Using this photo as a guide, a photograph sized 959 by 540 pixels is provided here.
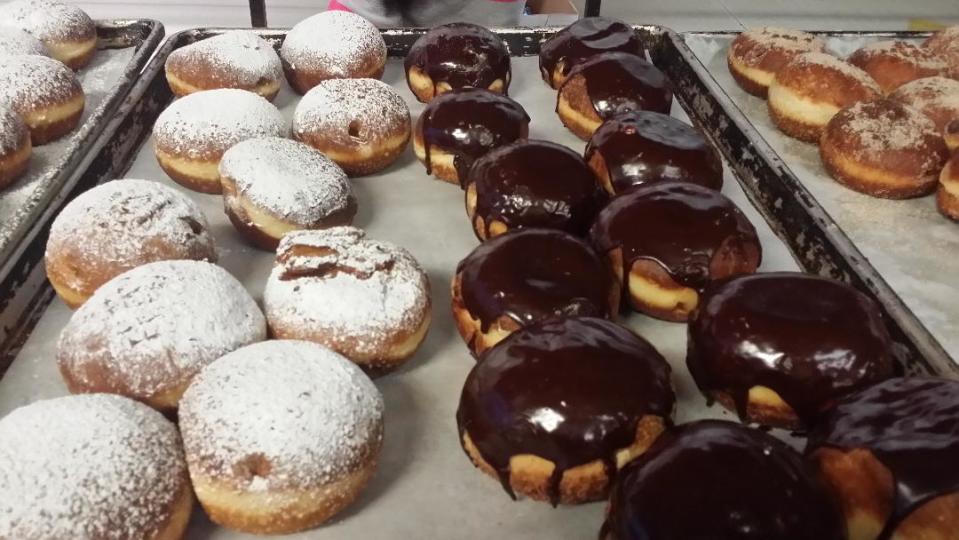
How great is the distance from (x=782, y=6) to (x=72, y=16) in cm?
331

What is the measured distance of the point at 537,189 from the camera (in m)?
1.81

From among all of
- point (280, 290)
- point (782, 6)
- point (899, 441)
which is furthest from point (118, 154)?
point (782, 6)

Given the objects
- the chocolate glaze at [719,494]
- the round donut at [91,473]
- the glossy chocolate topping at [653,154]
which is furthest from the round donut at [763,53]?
the round donut at [91,473]

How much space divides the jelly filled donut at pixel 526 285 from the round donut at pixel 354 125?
60 centimetres

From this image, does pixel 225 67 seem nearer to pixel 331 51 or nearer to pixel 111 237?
pixel 331 51

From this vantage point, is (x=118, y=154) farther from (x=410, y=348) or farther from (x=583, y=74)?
(x=583, y=74)

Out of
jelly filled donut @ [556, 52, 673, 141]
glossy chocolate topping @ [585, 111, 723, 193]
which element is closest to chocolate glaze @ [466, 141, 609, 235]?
glossy chocolate topping @ [585, 111, 723, 193]

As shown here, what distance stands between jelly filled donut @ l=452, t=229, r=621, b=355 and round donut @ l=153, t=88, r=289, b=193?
719 mm

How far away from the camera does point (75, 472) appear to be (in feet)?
3.74

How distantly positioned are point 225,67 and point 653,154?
3.93ft

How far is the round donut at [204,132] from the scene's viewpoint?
1997 millimetres

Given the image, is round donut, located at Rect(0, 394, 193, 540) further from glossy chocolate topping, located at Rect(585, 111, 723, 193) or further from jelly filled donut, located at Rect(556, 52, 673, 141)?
jelly filled donut, located at Rect(556, 52, 673, 141)

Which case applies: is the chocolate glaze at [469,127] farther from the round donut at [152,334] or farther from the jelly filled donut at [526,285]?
the round donut at [152,334]

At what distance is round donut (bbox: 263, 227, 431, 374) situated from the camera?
1.52 metres
